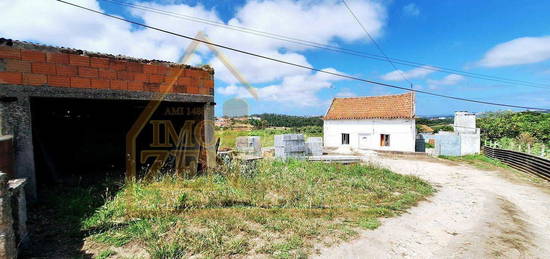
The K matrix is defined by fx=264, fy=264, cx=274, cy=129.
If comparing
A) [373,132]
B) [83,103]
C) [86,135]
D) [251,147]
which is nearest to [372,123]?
[373,132]

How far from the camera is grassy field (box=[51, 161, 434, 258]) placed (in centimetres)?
354

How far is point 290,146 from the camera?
12.9m

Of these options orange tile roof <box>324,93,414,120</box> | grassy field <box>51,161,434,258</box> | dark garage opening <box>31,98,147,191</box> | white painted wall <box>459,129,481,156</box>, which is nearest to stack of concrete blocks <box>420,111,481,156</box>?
white painted wall <box>459,129,481,156</box>

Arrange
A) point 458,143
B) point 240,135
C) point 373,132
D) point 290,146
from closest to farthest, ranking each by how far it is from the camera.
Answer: point 290,146, point 458,143, point 373,132, point 240,135

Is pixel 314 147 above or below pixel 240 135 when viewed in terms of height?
below

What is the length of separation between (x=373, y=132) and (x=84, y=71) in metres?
21.4

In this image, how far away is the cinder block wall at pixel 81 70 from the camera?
4.58 m

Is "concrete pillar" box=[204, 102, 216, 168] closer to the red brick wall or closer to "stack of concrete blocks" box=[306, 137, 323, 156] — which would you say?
the red brick wall

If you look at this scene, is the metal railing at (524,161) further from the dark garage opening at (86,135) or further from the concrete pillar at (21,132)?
the concrete pillar at (21,132)

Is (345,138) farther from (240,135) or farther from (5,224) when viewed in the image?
(5,224)

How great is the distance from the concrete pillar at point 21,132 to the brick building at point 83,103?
0.04ft

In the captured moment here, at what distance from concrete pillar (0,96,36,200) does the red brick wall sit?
1.28ft

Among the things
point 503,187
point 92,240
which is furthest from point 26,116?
point 503,187

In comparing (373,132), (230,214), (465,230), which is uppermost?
(373,132)
